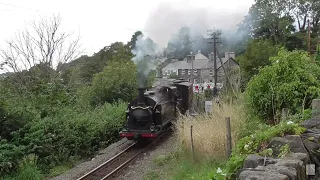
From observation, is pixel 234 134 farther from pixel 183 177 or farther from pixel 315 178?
pixel 315 178

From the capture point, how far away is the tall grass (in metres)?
8.63

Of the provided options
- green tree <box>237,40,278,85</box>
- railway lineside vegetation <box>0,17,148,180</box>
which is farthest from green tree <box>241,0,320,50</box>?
railway lineside vegetation <box>0,17,148,180</box>

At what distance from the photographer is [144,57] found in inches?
715

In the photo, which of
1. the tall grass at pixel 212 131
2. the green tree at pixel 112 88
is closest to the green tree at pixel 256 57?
the green tree at pixel 112 88

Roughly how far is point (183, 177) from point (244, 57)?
30.6m

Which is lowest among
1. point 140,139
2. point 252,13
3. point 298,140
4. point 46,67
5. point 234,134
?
point 140,139

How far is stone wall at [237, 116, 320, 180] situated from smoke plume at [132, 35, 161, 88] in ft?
34.6

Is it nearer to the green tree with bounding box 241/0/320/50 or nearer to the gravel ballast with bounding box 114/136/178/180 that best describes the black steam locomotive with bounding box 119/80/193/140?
the gravel ballast with bounding box 114/136/178/180

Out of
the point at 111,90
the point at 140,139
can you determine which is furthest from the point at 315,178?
the point at 111,90

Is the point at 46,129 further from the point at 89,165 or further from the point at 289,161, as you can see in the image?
the point at 289,161

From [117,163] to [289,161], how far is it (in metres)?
8.55

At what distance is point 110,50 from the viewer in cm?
5416

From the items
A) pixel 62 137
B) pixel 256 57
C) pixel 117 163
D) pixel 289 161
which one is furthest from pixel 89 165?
pixel 256 57

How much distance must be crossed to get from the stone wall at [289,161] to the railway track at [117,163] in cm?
611
